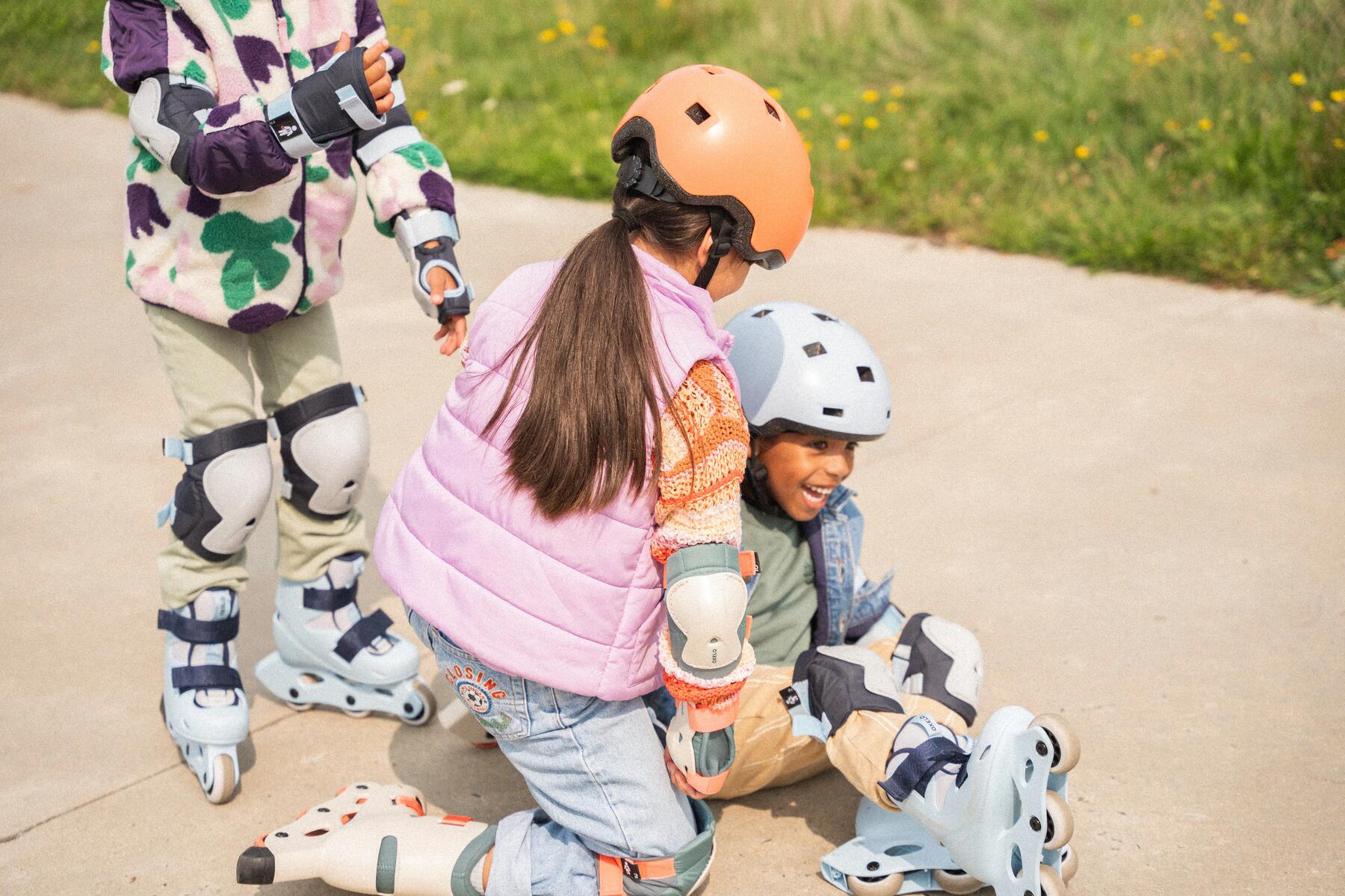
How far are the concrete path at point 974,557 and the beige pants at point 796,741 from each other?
0.11 metres

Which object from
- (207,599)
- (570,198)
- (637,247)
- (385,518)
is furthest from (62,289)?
(637,247)

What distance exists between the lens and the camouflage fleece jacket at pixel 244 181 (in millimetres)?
2584

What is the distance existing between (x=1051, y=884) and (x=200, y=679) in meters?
1.83

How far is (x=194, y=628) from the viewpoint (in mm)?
2922

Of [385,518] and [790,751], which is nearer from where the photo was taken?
[385,518]

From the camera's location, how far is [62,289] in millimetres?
6168

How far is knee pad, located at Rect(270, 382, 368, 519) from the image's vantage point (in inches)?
118

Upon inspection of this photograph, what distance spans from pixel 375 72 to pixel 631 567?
103cm

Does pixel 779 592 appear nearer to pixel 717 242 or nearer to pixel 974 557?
pixel 717 242

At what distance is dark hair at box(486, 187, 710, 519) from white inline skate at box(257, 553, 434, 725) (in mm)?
1073

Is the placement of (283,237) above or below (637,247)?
below

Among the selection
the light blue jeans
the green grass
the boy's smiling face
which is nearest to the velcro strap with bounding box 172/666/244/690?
the light blue jeans

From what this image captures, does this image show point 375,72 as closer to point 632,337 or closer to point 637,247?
point 637,247

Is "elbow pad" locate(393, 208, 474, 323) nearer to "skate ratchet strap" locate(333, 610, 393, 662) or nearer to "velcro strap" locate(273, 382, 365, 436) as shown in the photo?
"velcro strap" locate(273, 382, 365, 436)
